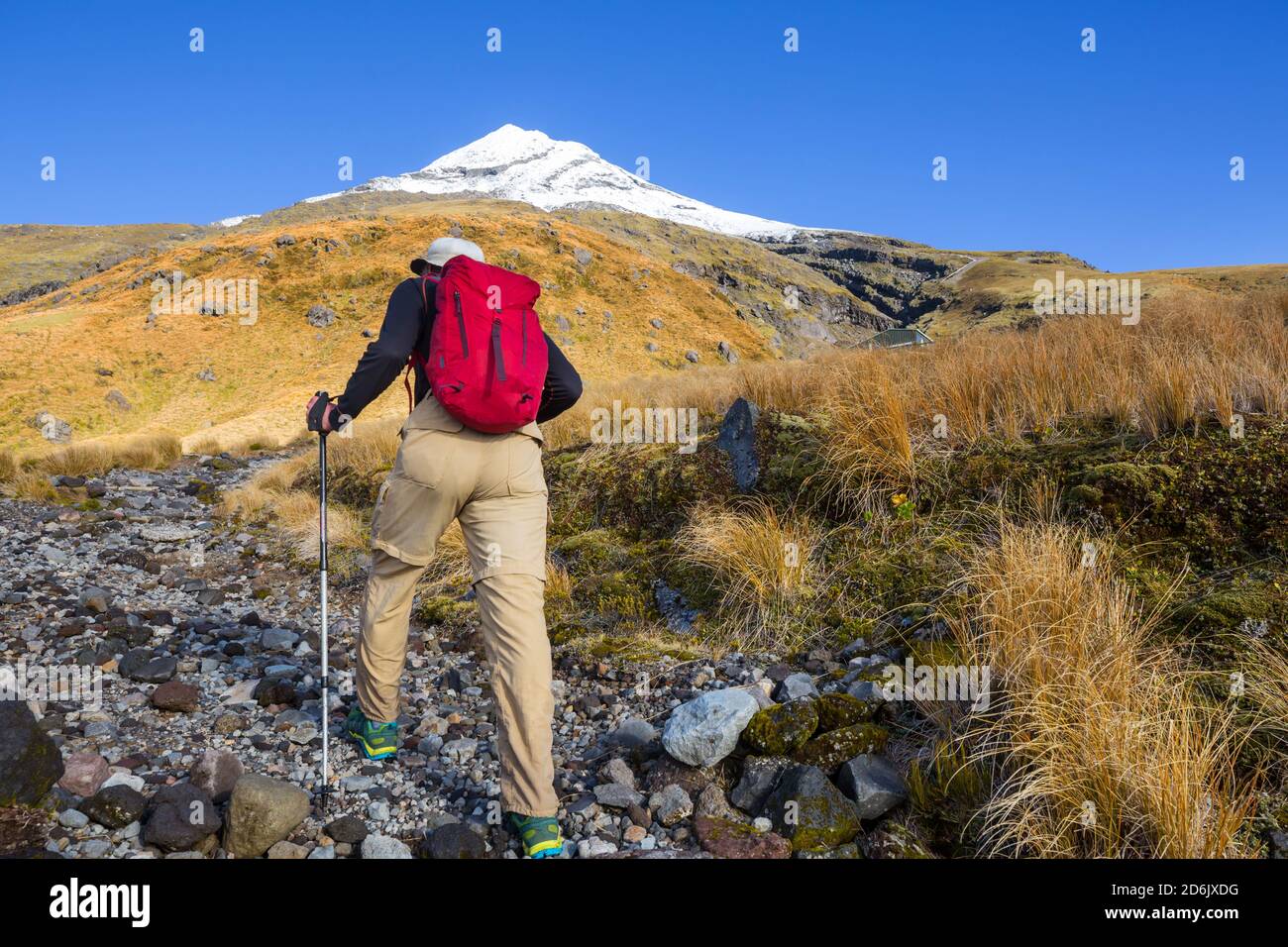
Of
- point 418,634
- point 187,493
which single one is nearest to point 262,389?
point 187,493

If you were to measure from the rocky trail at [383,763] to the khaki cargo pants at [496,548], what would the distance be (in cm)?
48

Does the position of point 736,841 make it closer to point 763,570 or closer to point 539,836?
point 539,836

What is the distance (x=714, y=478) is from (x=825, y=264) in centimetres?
14744

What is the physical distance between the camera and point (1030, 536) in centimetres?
371

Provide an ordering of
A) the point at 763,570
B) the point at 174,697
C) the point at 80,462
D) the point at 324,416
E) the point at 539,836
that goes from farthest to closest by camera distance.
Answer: the point at 80,462 < the point at 763,570 < the point at 174,697 < the point at 324,416 < the point at 539,836

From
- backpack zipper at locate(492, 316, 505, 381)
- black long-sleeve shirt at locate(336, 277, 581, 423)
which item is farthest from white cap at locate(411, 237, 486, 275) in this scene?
backpack zipper at locate(492, 316, 505, 381)

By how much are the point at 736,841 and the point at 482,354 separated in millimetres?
2245

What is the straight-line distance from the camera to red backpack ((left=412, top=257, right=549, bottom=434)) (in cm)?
280

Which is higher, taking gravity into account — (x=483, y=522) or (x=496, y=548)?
(x=483, y=522)

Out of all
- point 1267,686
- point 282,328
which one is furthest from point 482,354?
point 282,328

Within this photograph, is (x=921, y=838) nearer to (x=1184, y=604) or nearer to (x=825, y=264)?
(x=1184, y=604)

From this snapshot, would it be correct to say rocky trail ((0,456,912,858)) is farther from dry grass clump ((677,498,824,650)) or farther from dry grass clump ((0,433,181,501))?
dry grass clump ((0,433,181,501))

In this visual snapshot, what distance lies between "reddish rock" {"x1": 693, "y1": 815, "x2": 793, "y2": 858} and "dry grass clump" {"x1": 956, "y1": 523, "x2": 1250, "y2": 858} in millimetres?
766

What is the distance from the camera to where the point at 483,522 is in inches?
120
